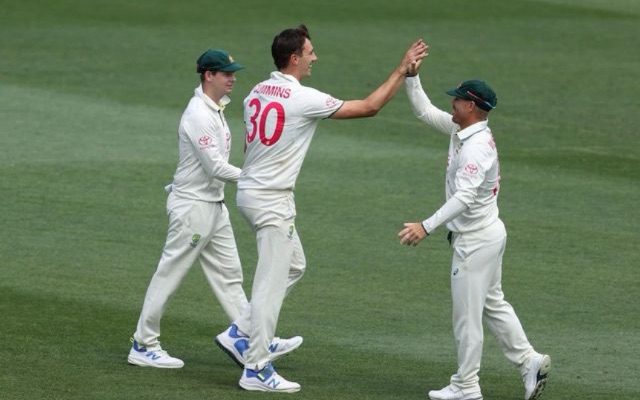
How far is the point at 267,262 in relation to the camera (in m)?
9.78

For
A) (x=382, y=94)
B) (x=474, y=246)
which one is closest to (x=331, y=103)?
(x=382, y=94)

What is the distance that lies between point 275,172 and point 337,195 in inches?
271

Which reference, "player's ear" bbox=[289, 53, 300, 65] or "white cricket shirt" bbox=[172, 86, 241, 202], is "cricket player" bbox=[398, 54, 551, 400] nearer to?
"player's ear" bbox=[289, 53, 300, 65]

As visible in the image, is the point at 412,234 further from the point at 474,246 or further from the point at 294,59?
the point at 294,59

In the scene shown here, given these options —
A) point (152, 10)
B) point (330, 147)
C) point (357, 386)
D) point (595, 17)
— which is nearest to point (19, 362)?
point (357, 386)

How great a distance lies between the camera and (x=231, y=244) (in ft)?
34.9

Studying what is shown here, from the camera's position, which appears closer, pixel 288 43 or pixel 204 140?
pixel 288 43

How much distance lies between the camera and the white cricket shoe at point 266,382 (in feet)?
31.9

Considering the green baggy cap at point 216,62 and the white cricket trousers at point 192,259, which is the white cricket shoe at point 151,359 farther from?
the green baggy cap at point 216,62

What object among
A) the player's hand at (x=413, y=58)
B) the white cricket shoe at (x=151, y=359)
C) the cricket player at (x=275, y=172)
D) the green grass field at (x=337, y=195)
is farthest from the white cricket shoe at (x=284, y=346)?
the player's hand at (x=413, y=58)

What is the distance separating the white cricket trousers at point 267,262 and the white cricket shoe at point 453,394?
1.14 meters

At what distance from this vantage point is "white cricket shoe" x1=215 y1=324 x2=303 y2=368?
1028 centimetres

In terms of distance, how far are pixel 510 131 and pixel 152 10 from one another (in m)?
11.0

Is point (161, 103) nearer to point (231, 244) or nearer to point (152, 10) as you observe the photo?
point (152, 10)
